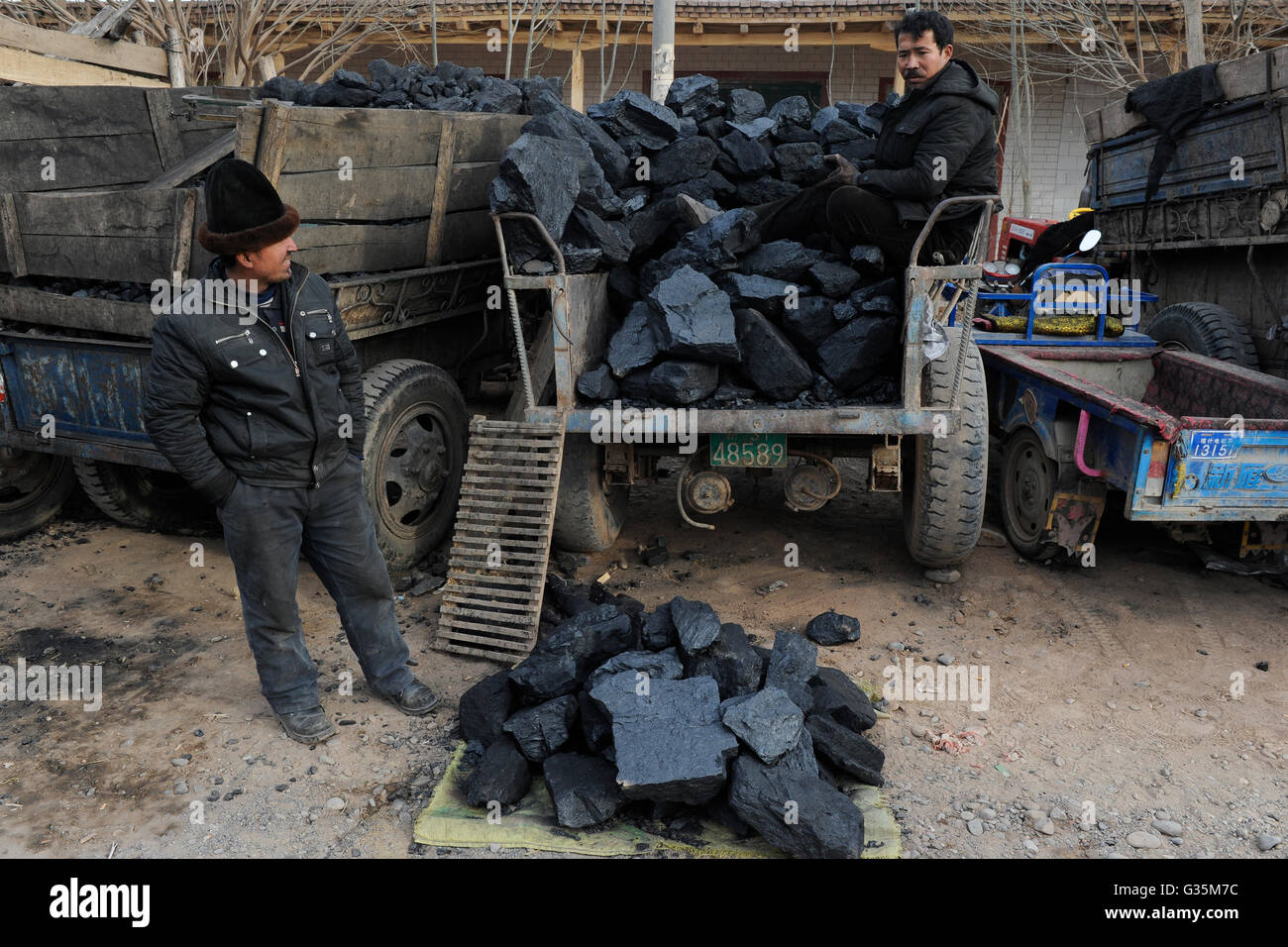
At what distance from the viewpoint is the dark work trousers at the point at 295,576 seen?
3.39 metres

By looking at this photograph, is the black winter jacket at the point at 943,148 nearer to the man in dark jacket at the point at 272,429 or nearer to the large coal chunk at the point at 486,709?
the man in dark jacket at the point at 272,429

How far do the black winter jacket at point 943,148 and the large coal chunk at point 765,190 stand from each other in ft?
3.14

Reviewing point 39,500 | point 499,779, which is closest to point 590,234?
point 499,779

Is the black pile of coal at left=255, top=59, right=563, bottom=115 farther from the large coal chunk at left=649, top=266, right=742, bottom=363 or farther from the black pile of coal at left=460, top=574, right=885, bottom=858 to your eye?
the black pile of coal at left=460, top=574, right=885, bottom=858

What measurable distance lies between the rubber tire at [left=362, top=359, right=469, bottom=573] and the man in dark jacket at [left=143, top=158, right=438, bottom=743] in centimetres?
85

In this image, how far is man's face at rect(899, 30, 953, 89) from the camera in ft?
13.8

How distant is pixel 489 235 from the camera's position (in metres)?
5.96

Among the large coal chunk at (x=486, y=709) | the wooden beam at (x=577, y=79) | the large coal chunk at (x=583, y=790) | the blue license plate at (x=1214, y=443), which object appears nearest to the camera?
the large coal chunk at (x=583, y=790)

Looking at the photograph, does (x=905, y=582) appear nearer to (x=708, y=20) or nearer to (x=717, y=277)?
(x=717, y=277)

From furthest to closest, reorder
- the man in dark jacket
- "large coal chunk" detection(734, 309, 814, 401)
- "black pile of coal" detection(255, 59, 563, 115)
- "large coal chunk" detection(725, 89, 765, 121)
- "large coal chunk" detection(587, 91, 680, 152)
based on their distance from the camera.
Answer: "black pile of coal" detection(255, 59, 563, 115)
"large coal chunk" detection(725, 89, 765, 121)
"large coal chunk" detection(587, 91, 680, 152)
"large coal chunk" detection(734, 309, 814, 401)
the man in dark jacket

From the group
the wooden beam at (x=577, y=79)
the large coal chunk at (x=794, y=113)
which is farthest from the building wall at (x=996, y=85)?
the large coal chunk at (x=794, y=113)

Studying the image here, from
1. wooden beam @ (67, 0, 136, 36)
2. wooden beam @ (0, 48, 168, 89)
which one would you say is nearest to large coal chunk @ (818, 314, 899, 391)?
wooden beam @ (0, 48, 168, 89)

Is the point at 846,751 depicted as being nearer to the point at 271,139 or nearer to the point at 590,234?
the point at 590,234

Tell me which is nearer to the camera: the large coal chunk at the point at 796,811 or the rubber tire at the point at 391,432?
the large coal chunk at the point at 796,811
